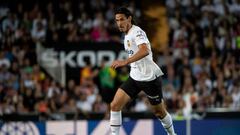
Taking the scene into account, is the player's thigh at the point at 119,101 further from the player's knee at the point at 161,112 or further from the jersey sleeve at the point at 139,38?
the jersey sleeve at the point at 139,38

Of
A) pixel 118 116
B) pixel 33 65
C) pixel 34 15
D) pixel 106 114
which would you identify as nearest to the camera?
pixel 118 116

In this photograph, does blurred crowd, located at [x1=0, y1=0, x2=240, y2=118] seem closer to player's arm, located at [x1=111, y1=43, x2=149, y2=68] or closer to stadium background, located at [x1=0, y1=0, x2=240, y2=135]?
stadium background, located at [x1=0, y1=0, x2=240, y2=135]

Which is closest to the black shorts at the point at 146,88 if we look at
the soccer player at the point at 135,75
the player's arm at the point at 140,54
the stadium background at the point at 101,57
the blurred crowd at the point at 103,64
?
the soccer player at the point at 135,75

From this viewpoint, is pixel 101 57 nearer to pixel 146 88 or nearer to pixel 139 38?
pixel 146 88

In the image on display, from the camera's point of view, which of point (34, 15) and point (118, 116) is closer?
point (118, 116)

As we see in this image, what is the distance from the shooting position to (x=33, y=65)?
18.3 metres

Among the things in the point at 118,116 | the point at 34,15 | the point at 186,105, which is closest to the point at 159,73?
the point at 118,116

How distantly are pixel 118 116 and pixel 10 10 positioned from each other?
9743mm

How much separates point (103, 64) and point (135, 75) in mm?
7576

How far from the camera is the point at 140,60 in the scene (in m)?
10.6

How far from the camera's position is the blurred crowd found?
1725cm

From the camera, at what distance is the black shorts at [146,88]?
1077 cm

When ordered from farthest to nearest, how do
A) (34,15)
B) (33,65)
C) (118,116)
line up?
(34,15), (33,65), (118,116)

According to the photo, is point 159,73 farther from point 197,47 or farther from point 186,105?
point 197,47
